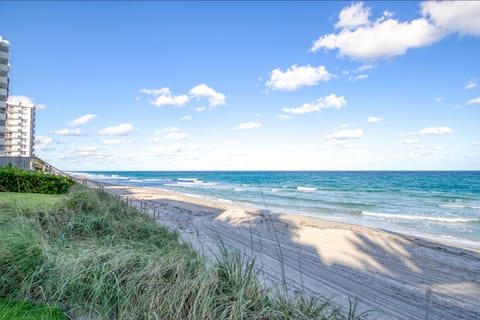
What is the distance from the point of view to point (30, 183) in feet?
36.0

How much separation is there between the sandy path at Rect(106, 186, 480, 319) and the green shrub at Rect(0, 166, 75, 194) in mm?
4918

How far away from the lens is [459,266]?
26.3 ft

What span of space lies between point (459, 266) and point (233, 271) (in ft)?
24.3

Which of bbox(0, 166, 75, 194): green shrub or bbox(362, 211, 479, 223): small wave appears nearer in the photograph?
bbox(0, 166, 75, 194): green shrub

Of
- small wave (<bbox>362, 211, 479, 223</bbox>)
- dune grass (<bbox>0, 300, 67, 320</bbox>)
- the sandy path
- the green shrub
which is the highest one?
the green shrub

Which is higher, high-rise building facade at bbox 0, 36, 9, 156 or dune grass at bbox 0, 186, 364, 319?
high-rise building facade at bbox 0, 36, 9, 156

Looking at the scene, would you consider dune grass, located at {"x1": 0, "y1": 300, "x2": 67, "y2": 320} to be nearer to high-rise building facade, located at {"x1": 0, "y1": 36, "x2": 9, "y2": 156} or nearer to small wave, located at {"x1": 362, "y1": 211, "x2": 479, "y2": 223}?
small wave, located at {"x1": 362, "y1": 211, "x2": 479, "y2": 223}

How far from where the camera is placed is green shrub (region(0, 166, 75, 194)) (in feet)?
35.0

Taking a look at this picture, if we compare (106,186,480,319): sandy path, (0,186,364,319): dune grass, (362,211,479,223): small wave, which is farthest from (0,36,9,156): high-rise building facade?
(362,211,479,223): small wave

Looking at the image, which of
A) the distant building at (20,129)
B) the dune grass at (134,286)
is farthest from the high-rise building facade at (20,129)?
the dune grass at (134,286)

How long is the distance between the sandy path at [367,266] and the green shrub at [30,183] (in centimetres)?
492

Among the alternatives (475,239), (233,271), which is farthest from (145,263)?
(475,239)

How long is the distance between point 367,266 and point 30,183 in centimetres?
1117

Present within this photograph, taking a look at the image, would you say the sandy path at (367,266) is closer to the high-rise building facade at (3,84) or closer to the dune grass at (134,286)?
the dune grass at (134,286)
